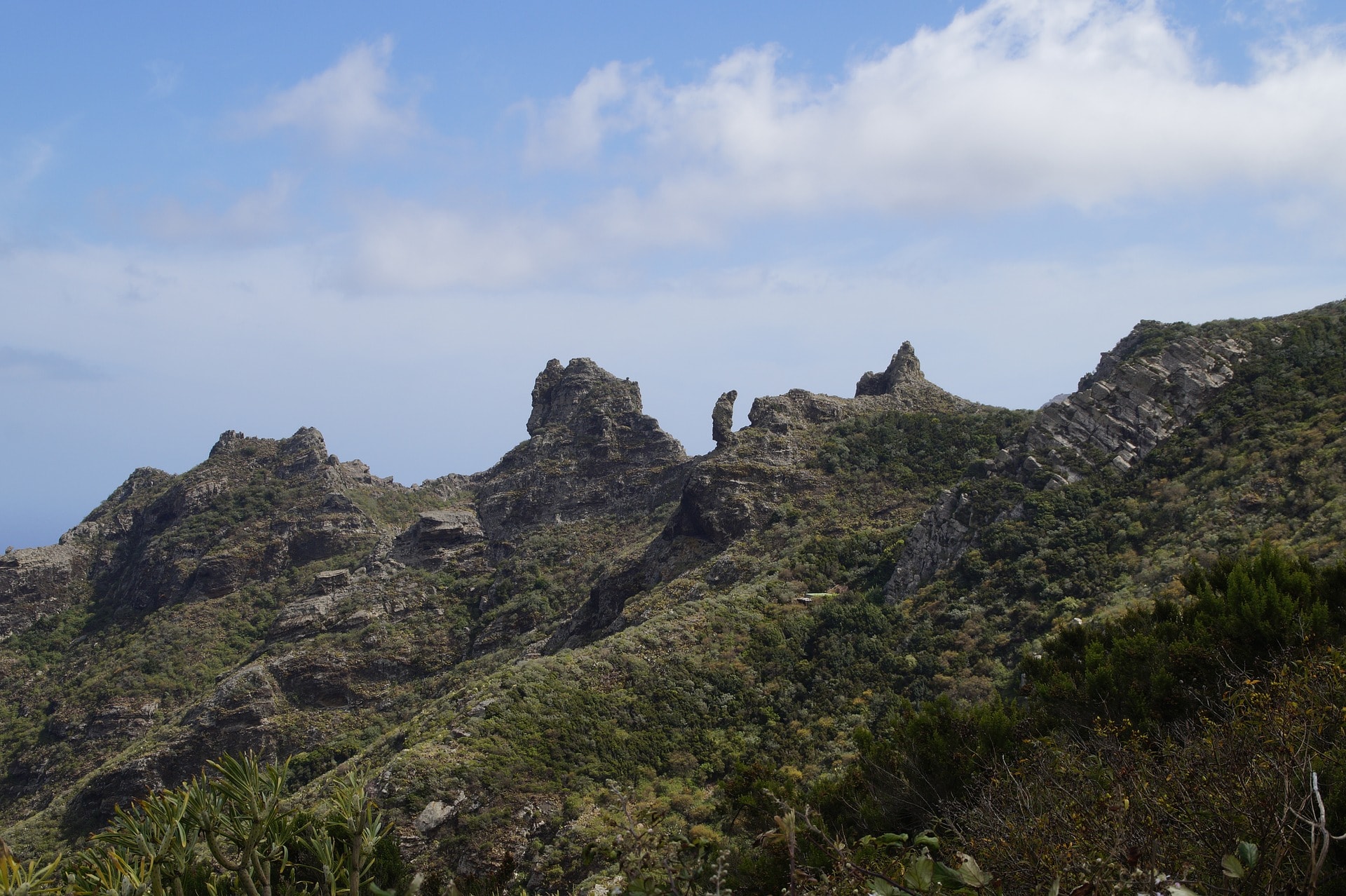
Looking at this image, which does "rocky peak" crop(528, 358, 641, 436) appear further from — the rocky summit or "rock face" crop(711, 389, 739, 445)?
"rock face" crop(711, 389, 739, 445)

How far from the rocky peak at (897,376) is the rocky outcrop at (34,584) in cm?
6900

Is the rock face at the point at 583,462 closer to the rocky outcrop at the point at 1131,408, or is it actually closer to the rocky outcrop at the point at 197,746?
the rocky outcrop at the point at 197,746

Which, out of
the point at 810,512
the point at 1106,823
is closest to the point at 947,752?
the point at 1106,823

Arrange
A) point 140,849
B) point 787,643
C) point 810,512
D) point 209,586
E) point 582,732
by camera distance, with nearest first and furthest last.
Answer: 1. point 140,849
2. point 582,732
3. point 787,643
4. point 810,512
5. point 209,586

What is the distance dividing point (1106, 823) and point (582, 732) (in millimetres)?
26450

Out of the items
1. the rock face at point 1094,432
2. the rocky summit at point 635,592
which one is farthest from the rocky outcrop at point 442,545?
the rock face at point 1094,432

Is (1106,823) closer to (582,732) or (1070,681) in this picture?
(1070,681)

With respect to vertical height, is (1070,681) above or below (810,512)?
below

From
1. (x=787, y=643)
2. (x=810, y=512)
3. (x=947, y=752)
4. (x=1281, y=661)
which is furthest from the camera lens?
(x=810, y=512)

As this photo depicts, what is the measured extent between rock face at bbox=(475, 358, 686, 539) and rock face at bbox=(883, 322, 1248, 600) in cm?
3233

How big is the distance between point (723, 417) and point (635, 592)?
18621mm

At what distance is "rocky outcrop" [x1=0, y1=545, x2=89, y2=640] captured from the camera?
220 ft

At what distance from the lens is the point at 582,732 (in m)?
31.4

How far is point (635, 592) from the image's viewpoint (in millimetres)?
50062
